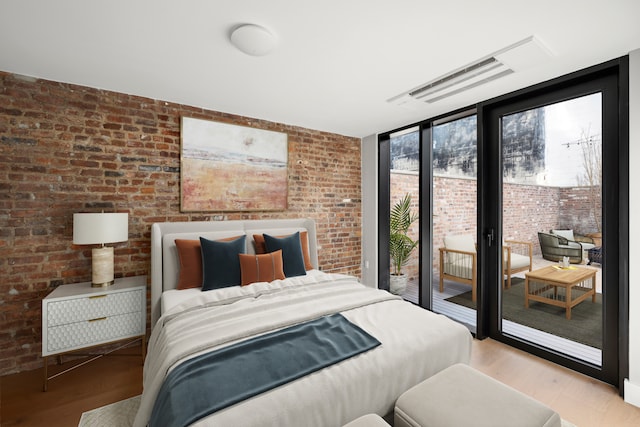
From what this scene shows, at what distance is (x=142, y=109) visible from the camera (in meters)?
2.90

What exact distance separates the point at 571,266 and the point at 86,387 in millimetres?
4198

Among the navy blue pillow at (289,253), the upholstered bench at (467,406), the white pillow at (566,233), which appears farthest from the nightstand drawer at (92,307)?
the white pillow at (566,233)

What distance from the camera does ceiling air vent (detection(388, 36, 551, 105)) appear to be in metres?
2.01

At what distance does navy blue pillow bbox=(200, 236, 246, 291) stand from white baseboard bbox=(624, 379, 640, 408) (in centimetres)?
309

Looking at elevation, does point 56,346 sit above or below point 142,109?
below

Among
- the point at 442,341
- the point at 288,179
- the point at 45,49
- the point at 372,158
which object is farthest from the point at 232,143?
the point at 442,341

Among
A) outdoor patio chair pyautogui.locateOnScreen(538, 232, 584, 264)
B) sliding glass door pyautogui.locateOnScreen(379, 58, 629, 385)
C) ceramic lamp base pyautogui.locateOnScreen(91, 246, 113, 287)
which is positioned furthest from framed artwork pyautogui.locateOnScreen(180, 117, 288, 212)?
outdoor patio chair pyautogui.locateOnScreen(538, 232, 584, 264)

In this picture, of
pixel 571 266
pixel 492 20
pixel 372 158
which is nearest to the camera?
pixel 492 20

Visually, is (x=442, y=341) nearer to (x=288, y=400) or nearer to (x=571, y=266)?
(x=288, y=400)

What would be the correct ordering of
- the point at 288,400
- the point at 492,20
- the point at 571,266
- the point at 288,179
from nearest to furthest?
the point at 288,400, the point at 492,20, the point at 571,266, the point at 288,179

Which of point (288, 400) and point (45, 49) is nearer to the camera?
point (288, 400)

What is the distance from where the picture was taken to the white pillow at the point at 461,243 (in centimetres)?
351

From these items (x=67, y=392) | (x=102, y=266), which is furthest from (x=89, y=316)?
(x=67, y=392)

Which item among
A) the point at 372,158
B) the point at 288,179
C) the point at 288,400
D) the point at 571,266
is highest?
the point at 372,158
